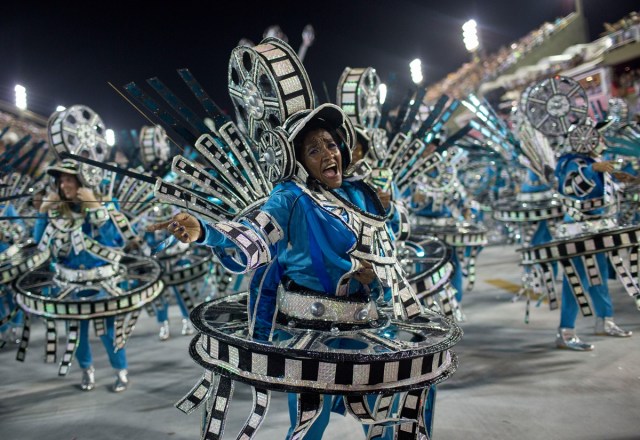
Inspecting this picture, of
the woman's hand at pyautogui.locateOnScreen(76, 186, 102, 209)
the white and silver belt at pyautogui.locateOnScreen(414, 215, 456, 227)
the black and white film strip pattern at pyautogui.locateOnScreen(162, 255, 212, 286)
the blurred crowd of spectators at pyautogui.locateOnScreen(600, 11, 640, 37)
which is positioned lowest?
the black and white film strip pattern at pyautogui.locateOnScreen(162, 255, 212, 286)

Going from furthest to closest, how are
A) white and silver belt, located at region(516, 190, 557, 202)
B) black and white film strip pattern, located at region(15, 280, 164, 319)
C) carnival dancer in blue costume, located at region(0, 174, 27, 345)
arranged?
white and silver belt, located at region(516, 190, 557, 202) → carnival dancer in blue costume, located at region(0, 174, 27, 345) → black and white film strip pattern, located at region(15, 280, 164, 319)

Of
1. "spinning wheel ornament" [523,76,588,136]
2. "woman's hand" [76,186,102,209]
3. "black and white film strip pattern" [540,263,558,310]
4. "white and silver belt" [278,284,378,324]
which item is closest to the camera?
"white and silver belt" [278,284,378,324]

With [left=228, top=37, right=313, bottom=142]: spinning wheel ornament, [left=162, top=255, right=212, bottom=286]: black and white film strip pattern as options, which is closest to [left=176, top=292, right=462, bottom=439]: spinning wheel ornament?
[left=228, top=37, right=313, bottom=142]: spinning wheel ornament

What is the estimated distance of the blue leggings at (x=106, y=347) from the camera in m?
4.37

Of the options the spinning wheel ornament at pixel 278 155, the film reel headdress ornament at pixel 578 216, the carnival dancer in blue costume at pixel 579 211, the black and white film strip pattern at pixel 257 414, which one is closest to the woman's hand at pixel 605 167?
the carnival dancer in blue costume at pixel 579 211

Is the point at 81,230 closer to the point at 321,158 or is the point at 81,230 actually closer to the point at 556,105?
the point at 321,158

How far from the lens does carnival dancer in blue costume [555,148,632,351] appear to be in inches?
181

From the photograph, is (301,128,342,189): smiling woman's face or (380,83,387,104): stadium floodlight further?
(380,83,387,104): stadium floodlight

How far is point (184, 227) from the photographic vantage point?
6.31 feet

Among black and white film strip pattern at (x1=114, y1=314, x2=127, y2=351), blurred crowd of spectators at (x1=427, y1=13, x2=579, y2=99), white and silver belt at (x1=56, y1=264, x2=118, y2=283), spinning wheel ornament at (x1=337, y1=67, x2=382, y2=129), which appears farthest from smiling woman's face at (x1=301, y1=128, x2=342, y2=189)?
blurred crowd of spectators at (x1=427, y1=13, x2=579, y2=99)

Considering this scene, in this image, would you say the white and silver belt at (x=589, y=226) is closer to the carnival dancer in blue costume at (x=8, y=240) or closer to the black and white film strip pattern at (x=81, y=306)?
the black and white film strip pattern at (x=81, y=306)

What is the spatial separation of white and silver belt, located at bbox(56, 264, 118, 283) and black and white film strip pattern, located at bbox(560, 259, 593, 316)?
353 cm

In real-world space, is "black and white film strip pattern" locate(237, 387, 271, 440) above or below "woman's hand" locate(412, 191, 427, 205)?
below

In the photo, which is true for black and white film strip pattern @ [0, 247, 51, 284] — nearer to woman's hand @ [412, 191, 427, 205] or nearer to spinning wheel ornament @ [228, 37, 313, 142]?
spinning wheel ornament @ [228, 37, 313, 142]
